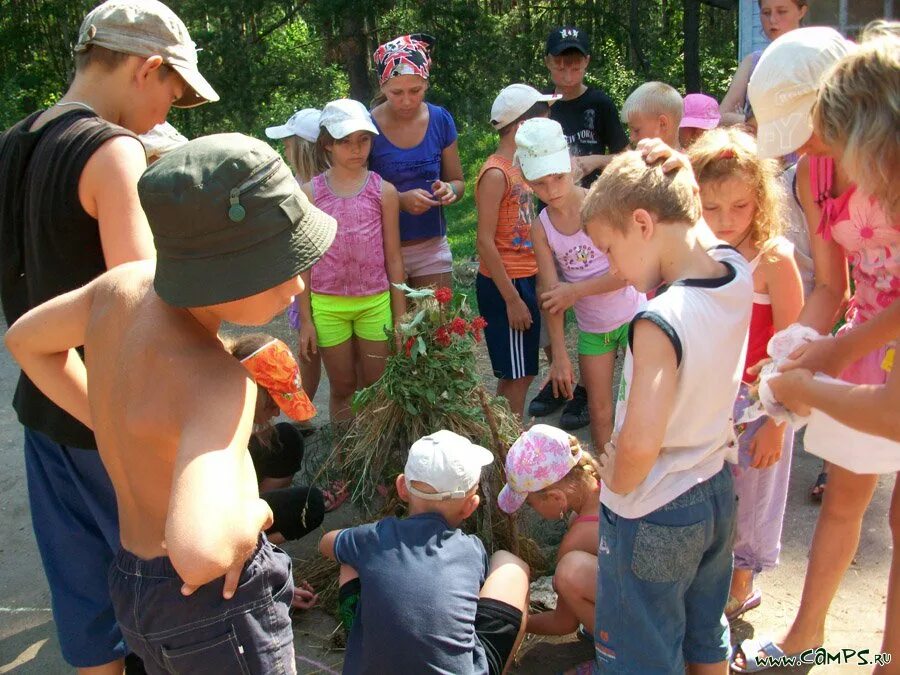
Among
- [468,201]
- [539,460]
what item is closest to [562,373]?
[539,460]

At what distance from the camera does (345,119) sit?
4078 mm

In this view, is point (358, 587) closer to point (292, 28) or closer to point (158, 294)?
point (158, 294)

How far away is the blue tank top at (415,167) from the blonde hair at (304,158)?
0.32m

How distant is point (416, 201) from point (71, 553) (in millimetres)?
2417

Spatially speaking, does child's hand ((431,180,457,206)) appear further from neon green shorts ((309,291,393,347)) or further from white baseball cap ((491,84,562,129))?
neon green shorts ((309,291,393,347))

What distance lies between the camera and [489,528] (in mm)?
3090

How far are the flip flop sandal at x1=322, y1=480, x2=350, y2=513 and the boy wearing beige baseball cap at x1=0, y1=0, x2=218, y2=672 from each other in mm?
1168

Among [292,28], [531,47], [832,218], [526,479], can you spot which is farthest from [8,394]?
[292,28]

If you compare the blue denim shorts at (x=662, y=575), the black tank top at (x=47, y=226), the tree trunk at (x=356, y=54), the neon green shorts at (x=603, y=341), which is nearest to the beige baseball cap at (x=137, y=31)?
the black tank top at (x=47, y=226)

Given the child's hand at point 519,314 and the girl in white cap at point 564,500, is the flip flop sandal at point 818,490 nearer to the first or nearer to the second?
the girl in white cap at point 564,500

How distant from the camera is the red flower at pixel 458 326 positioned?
317cm

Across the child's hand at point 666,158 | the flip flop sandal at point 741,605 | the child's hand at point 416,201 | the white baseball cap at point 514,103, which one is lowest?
the flip flop sandal at point 741,605

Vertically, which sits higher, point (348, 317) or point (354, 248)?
point (354, 248)

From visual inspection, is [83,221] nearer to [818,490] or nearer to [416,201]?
[416,201]
